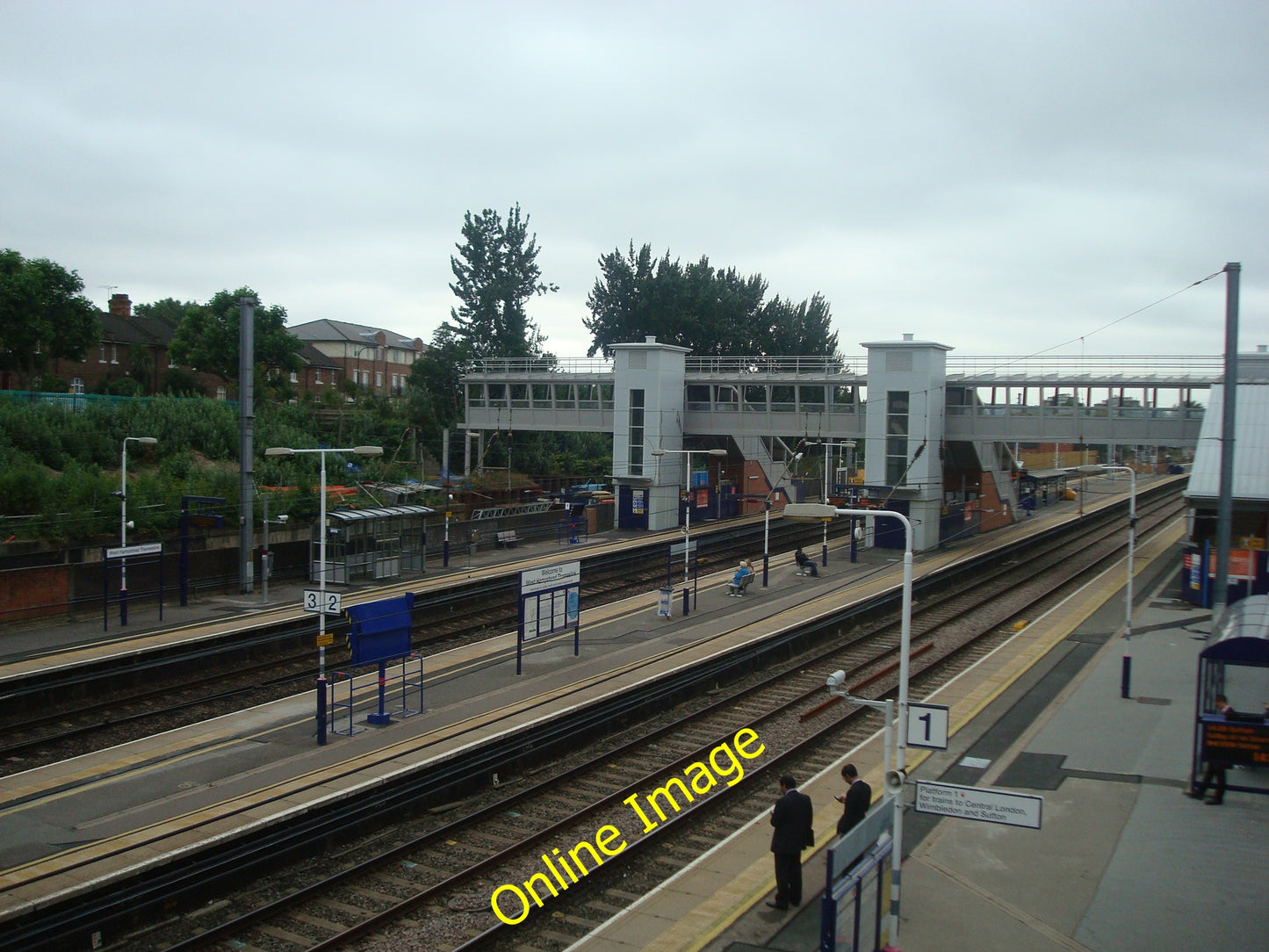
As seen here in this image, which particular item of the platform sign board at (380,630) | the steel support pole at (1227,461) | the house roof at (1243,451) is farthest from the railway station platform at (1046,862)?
the house roof at (1243,451)

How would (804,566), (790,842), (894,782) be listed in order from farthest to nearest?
1. (804,566)
2. (790,842)
3. (894,782)

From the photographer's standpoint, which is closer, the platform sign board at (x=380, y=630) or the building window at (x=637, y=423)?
the platform sign board at (x=380, y=630)

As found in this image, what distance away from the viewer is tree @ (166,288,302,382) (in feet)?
168

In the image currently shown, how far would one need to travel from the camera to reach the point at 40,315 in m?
42.4

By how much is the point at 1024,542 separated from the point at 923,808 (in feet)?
126

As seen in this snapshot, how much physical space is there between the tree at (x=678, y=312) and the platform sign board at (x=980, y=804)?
5608cm

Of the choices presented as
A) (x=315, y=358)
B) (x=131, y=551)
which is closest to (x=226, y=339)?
(x=315, y=358)

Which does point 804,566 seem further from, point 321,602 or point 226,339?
point 226,339

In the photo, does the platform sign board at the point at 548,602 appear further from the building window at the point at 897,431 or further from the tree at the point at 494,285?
the tree at the point at 494,285

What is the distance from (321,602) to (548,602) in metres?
5.83

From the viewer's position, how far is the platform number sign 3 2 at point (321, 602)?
647 inches

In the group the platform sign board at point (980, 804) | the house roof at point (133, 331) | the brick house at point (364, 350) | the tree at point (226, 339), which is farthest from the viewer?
the brick house at point (364, 350)

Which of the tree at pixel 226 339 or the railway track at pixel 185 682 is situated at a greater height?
the tree at pixel 226 339

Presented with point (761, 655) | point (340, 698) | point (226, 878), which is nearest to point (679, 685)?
point (761, 655)
